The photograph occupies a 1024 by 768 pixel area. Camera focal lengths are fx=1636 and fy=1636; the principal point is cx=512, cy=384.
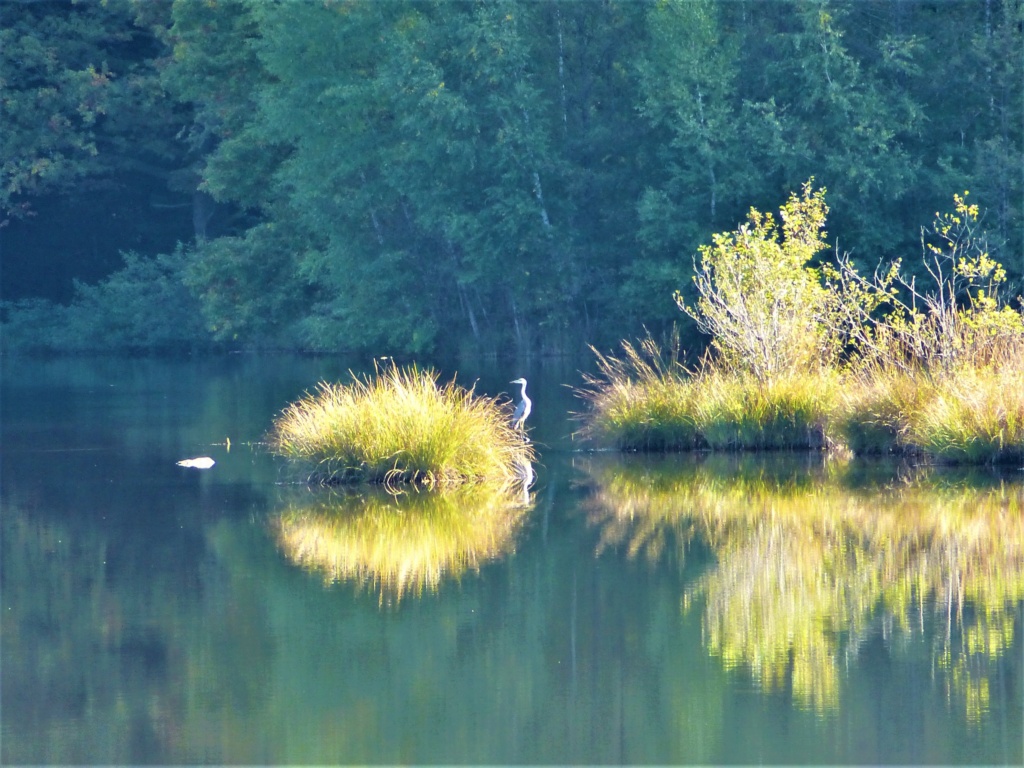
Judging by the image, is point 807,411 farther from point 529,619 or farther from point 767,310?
point 529,619

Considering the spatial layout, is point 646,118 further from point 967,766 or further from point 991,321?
point 967,766

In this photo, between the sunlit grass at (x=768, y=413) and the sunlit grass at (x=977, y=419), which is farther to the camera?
the sunlit grass at (x=768, y=413)

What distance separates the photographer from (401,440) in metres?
14.2

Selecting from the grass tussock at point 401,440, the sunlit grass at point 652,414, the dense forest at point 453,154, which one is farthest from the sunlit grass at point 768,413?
the dense forest at point 453,154

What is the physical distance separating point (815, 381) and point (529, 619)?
8136mm

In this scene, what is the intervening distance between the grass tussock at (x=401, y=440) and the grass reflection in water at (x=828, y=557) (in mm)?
1169

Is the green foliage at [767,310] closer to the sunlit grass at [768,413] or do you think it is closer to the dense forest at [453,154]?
the sunlit grass at [768,413]

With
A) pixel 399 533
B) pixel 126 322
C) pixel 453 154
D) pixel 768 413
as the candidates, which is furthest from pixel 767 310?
pixel 126 322

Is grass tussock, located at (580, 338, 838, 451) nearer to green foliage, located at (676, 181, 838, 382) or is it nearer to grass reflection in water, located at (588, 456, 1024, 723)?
green foliage, located at (676, 181, 838, 382)

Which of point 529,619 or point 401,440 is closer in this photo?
point 529,619

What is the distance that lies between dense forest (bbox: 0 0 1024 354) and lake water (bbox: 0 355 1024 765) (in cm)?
1603

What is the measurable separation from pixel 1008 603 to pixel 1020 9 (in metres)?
21.4

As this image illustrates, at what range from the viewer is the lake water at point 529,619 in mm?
6867

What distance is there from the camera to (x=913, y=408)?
50.5ft
